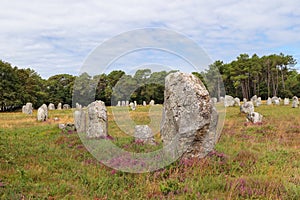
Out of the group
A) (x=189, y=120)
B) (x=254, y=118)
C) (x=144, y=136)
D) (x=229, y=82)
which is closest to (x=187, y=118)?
(x=189, y=120)

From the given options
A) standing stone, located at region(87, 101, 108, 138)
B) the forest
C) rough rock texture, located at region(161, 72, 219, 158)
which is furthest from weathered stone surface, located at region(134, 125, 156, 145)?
the forest

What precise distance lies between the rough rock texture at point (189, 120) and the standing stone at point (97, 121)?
607cm

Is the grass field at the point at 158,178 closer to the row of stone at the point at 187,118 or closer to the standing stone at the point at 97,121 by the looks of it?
the row of stone at the point at 187,118

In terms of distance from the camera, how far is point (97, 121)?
1507 cm

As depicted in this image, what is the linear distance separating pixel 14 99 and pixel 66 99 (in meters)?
16.1

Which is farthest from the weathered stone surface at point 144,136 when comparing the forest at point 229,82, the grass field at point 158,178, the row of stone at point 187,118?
the forest at point 229,82

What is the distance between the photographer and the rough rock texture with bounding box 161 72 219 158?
8789mm

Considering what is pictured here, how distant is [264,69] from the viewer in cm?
8306

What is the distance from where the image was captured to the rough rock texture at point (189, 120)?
879cm

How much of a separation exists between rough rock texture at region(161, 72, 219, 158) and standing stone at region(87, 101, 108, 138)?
239 inches

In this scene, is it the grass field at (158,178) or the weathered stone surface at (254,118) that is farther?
the weathered stone surface at (254,118)

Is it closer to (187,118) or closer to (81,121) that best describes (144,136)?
(187,118)

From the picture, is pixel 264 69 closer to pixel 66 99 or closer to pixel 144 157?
pixel 66 99

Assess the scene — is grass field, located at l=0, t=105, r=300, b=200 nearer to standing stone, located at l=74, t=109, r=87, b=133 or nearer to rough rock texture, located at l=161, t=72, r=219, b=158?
rough rock texture, located at l=161, t=72, r=219, b=158
